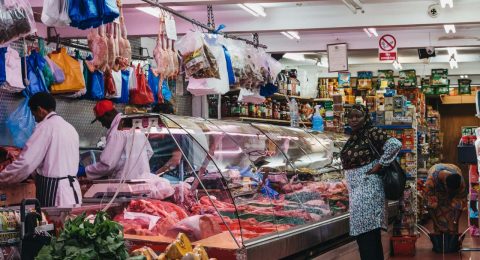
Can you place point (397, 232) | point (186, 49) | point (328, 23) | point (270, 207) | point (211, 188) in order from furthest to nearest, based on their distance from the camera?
point (328, 23)
point (397, 232)
point (186, 49)
point (270, 207)
point (211, 188)

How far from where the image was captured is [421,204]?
46.6 feet

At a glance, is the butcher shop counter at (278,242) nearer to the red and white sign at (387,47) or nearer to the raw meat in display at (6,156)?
the raw meat in display at (6,156)

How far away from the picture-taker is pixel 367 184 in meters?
6.79

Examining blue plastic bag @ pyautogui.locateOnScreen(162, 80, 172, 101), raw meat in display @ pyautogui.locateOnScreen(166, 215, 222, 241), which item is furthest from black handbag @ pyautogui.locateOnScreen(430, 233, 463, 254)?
raw meat in display @ pyautogui.locateOnScreen(166, 215, 222, 241)

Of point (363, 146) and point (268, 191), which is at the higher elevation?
point (363, 146)

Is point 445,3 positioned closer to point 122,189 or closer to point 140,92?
point 140,92

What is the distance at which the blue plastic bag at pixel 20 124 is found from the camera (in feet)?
26.8

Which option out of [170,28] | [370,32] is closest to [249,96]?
[170,28]

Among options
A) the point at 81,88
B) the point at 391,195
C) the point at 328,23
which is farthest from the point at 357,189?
the point at 328,23

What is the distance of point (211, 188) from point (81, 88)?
3999mm

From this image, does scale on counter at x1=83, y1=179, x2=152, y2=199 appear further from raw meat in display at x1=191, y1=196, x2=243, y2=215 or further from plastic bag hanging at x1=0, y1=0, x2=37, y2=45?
plastic bag hanging at x1=0, y1=0, x2=37, y2=45

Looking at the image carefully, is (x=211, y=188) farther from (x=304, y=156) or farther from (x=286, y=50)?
(x=286, y=50)

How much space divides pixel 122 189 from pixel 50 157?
1.43 meters

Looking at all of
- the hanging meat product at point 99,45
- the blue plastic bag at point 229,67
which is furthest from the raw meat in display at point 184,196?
the blue plastic bag at point 229,67
